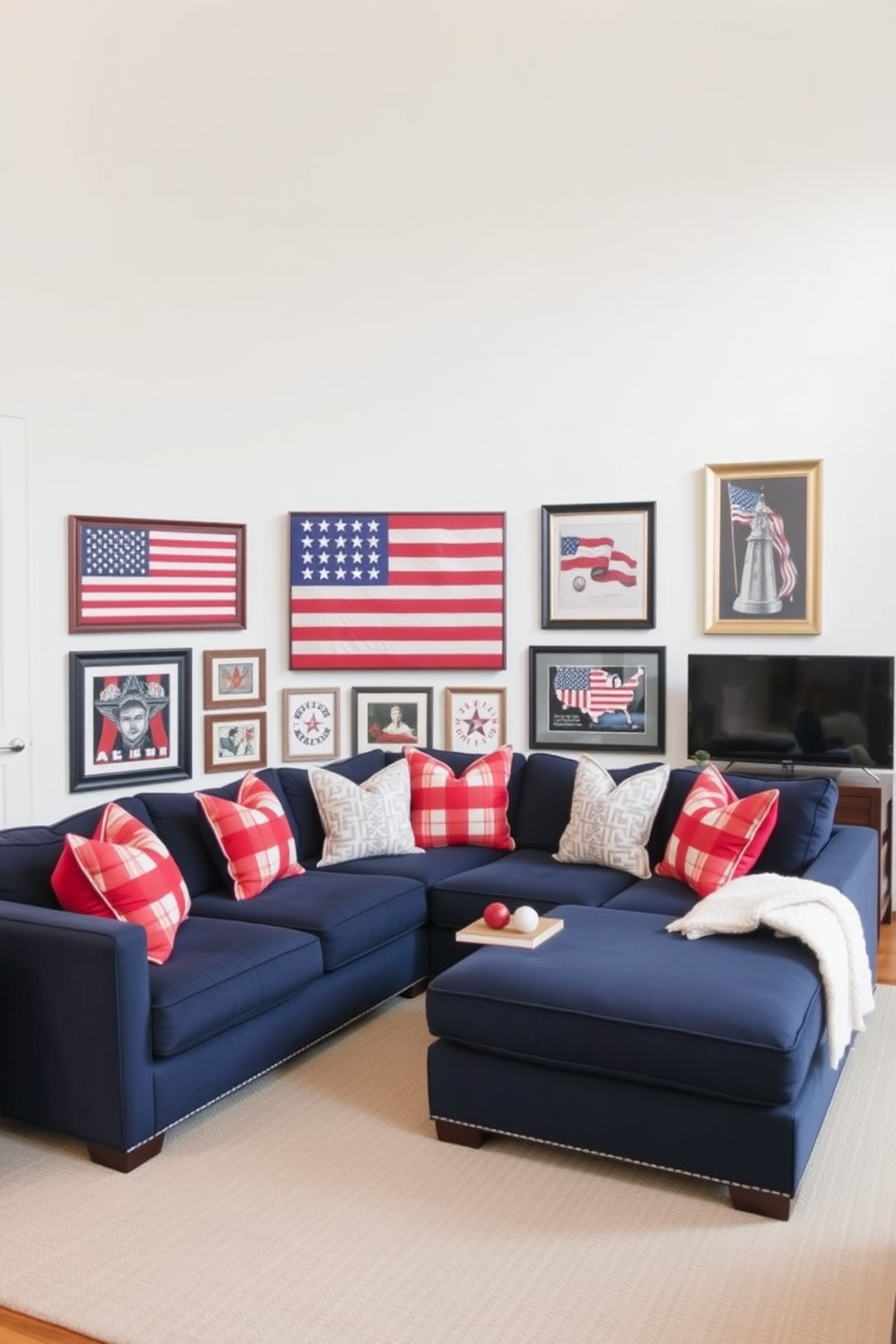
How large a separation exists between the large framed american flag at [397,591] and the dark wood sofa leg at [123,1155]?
11.2ft

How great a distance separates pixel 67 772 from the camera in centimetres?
558

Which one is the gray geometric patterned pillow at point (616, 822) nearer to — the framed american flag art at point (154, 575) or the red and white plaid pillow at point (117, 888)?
the red and white plaid pillow at point (117, 888)

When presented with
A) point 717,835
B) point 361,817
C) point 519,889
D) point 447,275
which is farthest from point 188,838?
point 447,275

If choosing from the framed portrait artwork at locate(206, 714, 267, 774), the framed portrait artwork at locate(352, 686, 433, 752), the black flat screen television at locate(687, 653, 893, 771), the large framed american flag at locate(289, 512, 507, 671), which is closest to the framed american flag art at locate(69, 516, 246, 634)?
the large framed american flag at locate(289, 512, 507, 671)

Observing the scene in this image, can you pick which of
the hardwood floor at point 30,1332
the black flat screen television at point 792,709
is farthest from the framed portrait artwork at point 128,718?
the hardwood floor at point 30,1332

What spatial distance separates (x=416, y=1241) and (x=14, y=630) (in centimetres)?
356

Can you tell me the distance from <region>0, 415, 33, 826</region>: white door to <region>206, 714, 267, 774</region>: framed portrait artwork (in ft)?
3.30

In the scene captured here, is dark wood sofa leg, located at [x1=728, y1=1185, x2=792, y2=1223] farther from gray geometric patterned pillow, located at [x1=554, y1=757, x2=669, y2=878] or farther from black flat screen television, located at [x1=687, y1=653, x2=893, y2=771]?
black flat screen television, located at [x1=687, y1=653, x2=893, y2=771]

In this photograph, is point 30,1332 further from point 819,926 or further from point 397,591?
point 397,591

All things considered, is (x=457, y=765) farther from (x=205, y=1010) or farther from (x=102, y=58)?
(x=102, y=58)

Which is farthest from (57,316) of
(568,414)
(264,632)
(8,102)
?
(568,414)

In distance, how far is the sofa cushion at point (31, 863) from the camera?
11.7 feet

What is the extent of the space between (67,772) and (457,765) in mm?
1877

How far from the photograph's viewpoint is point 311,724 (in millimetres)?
6406
